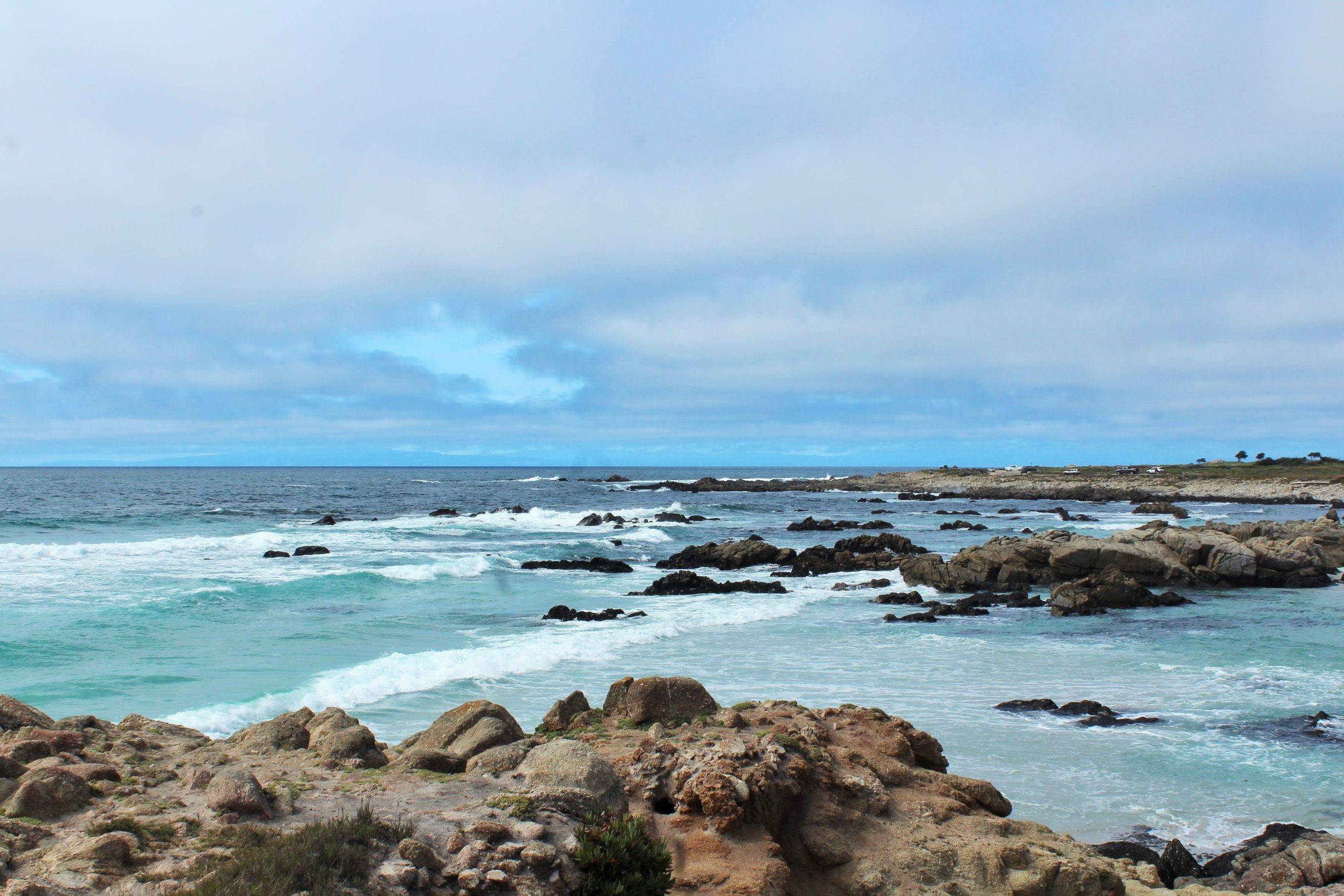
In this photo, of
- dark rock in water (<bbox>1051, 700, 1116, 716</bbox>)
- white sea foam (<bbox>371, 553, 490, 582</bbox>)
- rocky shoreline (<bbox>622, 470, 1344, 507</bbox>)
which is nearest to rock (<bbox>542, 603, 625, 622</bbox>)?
white sea foam (<bbox>371, 553, 490, 582</bbox>)

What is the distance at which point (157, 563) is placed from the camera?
34.5 m

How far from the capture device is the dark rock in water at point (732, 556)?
3872 cm

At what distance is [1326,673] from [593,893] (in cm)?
1886

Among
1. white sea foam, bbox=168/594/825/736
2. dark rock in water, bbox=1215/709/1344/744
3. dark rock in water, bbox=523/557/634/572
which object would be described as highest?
dark rock in water, bbox=1215/709/1344/744

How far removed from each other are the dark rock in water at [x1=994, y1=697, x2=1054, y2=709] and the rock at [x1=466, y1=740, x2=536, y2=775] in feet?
32.4

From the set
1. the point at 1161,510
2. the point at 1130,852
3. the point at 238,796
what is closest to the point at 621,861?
the point at 238,796

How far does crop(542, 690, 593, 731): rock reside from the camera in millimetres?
9617

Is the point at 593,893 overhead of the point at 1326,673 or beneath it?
overhead

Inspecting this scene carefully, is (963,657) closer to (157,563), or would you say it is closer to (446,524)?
(157,563)

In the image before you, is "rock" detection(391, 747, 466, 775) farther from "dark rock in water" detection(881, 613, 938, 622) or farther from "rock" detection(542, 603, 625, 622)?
"dark rock in water" detection(881, 613, 938, 622)

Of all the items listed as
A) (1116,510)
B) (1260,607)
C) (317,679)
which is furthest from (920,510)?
(317,679)

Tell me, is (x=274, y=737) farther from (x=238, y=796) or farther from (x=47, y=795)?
(x=238, y=796)

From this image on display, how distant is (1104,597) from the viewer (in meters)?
27.1

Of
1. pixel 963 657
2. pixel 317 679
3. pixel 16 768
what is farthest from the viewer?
pixel 963 657
